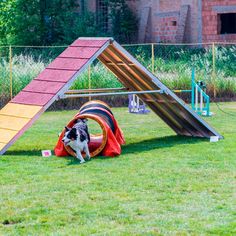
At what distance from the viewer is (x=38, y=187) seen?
387 inches

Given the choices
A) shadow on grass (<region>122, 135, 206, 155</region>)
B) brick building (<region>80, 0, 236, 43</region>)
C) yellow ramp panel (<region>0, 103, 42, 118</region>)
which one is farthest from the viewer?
brick building (<region>80, 0, 236, 43</region>)

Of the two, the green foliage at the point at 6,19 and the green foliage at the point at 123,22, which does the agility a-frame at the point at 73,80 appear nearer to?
the green foliage at the point at 6,19

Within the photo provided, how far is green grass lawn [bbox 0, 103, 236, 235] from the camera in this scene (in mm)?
7906

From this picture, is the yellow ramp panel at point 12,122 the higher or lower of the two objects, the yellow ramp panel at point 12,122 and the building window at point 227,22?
the lower

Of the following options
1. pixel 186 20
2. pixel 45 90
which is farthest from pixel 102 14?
pixel 45 90

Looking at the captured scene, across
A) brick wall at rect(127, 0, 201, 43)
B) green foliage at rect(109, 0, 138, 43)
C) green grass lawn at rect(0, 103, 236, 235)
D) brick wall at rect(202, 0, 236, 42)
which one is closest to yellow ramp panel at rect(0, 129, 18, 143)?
green grass lawn at rect(0, 103, 236, 235)

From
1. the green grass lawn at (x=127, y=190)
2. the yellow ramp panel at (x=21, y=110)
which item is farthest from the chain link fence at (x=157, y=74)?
the yellow ramp panel at (x=21, y=110)

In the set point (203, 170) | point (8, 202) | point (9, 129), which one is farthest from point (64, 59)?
point (8, 202)

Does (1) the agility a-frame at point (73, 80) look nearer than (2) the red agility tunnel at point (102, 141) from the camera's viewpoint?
No

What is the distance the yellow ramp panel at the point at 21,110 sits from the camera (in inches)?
493

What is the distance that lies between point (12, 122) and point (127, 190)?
3.57 m

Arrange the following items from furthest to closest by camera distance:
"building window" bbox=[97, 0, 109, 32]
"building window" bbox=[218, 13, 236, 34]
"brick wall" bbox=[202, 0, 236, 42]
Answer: "building window" bbox=[97, 0, 109, 32], "building window" bbox=[218, 13, 236, 34], "brick wall" bbox=[202, 0, 236, 42]

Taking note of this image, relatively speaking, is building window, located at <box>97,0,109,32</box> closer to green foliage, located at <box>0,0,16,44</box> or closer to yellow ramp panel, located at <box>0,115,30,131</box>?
green foliage, located at <box>0,0,16,44</box>

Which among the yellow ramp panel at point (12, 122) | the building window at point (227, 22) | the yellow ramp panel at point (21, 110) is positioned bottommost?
the yellow ramp panel at point (12, 122)
